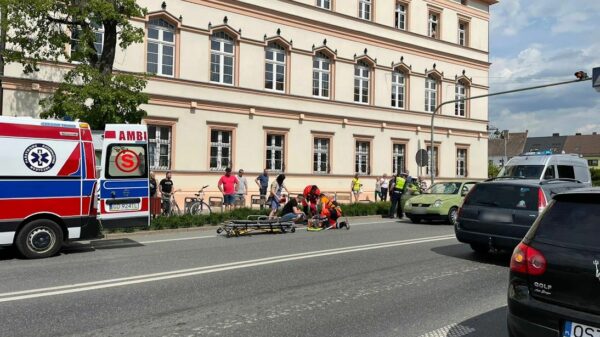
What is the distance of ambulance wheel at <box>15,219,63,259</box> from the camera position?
948cm

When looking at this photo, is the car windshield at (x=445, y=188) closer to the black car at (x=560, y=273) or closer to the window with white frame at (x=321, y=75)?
the window with white frame at (x=321, y=75)

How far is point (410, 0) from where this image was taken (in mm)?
31438

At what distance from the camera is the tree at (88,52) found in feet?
44.8

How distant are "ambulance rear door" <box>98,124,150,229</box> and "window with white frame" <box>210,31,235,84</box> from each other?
480 inches

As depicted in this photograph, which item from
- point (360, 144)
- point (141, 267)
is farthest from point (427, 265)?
point (360, 144)

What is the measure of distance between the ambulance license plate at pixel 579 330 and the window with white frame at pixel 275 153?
71.0ft

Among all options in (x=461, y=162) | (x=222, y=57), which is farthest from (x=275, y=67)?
(x=461, y=162)

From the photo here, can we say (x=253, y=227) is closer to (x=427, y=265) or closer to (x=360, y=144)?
(x=427, y=265)

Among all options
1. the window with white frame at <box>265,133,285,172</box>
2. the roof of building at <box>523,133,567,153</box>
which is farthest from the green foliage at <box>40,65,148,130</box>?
the roof of building at <box>523,133,567,153</box>

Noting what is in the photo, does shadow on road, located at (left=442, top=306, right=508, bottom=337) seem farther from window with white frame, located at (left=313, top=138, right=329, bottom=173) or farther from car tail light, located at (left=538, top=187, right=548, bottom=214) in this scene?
window with white frame, located at (left=313, top=138, right=329, bottom=173)

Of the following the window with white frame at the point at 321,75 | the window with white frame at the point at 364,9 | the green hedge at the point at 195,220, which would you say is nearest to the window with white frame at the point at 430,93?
the window with white frame at the point at 364,9

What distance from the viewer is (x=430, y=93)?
108 ft

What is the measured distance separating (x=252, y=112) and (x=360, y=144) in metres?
7.39

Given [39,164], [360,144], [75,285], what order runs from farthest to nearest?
1. [360,144]
2. [39,164]
3. [75,285]
